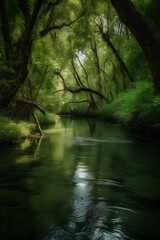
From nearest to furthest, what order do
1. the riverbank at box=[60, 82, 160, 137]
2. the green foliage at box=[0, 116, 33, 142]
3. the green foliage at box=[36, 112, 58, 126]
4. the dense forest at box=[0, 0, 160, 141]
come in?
1. the green foliage at box=[0, 116, 33, 142]
2. the dense forest at box=[0, 0, 160, 141]
3. the riverbank at box=[60, 82, 160, 137]
4. the green foliage at box=[36, 112, 58, 126]

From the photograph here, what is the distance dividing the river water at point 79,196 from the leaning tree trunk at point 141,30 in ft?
16.9

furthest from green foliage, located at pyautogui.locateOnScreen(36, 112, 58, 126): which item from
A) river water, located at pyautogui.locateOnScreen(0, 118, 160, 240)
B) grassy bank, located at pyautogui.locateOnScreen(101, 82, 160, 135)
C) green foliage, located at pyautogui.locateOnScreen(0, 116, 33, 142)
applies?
river water, located at pyautogui.locateOnScreen(0, 118, 160, 240)

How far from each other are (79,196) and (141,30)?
36.3ft

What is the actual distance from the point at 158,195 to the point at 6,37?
551 inches

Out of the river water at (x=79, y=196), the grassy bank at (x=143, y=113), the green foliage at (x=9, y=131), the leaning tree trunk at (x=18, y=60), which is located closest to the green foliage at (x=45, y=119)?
the grassy bank at (x=143, y=113)

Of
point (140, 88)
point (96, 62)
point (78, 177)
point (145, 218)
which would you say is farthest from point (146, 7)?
point (96, 62)

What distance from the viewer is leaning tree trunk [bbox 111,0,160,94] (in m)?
16.1

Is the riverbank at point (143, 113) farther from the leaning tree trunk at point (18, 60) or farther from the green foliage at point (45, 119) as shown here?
the green foliage at point (45, 119)

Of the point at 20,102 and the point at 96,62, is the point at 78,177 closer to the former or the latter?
the point at 20,102

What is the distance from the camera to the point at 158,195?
7.89 m

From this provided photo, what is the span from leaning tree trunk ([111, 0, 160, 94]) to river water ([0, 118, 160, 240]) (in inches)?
202

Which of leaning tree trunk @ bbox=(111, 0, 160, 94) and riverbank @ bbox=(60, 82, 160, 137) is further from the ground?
leaning tree trunk @ bbox=(111, 0, 160, 94)

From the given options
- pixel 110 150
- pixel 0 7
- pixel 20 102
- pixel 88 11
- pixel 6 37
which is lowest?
pixel 110 150

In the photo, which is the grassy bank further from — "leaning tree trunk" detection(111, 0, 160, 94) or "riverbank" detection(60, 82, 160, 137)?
"leaning tree trunk" detection(111, 0, 160, 94)
